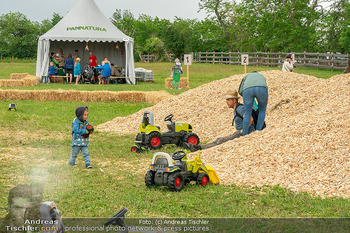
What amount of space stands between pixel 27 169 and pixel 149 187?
8.24 ft

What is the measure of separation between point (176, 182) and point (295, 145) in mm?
2543

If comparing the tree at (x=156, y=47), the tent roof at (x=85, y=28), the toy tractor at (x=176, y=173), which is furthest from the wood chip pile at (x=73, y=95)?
the tree at (x=156, y=47)

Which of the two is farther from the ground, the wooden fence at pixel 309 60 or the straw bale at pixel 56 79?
the wooden fence at pixel 309 60

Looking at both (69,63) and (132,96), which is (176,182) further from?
(69,63)

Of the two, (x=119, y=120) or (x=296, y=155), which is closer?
(x=296, y=155)

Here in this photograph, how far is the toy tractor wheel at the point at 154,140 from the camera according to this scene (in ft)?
33.6

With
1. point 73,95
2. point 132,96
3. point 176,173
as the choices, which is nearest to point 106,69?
point 73,95

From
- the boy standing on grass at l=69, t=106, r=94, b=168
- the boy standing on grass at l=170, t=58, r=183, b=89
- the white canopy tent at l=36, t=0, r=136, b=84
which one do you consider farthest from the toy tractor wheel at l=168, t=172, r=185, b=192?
the white canopy tent at l=36, t=0, r=136, b=84

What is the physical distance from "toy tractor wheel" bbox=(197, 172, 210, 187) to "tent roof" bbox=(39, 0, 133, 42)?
2126 centimetres

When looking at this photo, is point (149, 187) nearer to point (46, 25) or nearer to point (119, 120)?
point (119, 120)

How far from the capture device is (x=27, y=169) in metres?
8.21

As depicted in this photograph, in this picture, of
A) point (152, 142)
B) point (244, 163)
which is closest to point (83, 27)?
point (152, 142)

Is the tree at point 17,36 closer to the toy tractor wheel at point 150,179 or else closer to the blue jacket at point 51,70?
the blue jacket at point 51,70

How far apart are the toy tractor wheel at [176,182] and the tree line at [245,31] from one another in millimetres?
36418
